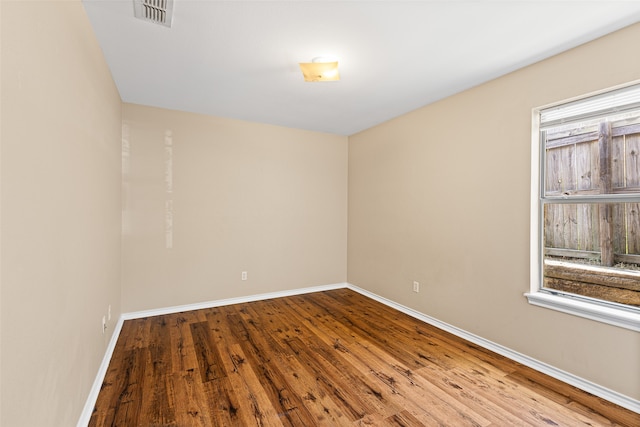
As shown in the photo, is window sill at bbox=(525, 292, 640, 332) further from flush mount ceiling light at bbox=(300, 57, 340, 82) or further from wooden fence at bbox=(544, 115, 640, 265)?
flush mount ceiling light at bbox=(300, 57, 340, 82)

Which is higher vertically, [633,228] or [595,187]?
[595,187]

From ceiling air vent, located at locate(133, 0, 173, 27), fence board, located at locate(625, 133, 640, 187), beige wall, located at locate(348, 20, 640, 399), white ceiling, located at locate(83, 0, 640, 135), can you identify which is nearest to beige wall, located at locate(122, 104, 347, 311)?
white ceiling, located at locate(83, 0, 640, 135)

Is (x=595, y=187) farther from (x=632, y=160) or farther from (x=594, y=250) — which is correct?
(x=594, y=250)

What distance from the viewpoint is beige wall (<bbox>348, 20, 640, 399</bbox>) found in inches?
79.4

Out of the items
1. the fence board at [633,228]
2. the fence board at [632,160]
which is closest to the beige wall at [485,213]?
the fence board at [632,160]

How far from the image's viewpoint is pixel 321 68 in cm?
235

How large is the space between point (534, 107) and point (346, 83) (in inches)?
64.4

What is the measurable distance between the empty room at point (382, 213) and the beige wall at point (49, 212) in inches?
0.6

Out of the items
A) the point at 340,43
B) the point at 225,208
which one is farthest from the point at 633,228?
the point at 225,208

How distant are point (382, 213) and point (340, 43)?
7.85ft

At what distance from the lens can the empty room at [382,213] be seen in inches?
54.1

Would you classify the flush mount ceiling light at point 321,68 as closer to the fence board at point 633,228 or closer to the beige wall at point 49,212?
the beige wall at point 49,212

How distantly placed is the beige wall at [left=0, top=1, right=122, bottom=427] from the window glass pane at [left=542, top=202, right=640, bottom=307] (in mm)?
3302

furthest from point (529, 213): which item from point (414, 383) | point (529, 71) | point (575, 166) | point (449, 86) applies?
point (414, 383)
